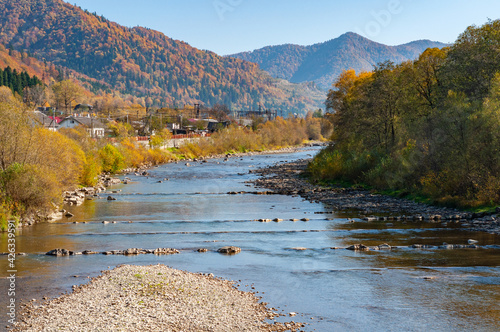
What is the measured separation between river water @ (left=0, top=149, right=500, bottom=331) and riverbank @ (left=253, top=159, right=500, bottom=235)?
2104 millimetres

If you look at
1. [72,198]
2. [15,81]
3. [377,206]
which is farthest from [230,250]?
[15,81]

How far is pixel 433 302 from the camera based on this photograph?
17984 millimetres

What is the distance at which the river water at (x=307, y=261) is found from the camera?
17297 millimetres

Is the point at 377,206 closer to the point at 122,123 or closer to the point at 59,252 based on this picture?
the point at 59,252

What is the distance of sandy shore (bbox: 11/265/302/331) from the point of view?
15.2m

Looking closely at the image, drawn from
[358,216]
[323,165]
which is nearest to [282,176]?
[323,165]

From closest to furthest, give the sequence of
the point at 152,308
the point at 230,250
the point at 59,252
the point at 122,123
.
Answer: the point at 152,308
the point at 59,252
the point at 230,250
the point at 122,123

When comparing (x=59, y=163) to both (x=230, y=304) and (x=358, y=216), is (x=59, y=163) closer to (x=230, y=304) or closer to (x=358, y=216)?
(x=358, y=216)

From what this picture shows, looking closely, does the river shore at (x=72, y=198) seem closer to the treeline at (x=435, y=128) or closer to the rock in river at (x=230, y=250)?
the rock in river at (x=230, y=250)

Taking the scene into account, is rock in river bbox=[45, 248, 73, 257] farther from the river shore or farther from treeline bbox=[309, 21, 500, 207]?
treeline bbox=[309, 21, 500, 207]

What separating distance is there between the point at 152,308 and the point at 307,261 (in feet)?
35.5

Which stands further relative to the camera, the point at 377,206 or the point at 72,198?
the point at 72,198

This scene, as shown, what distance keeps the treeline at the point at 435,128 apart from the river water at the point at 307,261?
24.0 feet

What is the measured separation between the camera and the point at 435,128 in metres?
42.5
